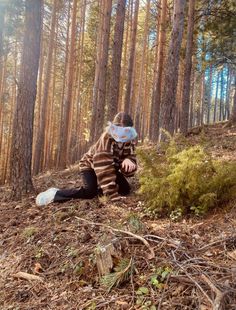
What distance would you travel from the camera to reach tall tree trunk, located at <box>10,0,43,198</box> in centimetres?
521

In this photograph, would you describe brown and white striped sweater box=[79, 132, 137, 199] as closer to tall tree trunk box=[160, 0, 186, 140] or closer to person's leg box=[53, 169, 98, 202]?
person's leg box=[53, 169, 98, 202]

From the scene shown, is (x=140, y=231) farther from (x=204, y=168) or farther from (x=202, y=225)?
(x=204, y=168)

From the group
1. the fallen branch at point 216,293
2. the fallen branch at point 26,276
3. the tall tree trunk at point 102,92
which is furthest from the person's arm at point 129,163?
the tall tree trunk at point 102,92

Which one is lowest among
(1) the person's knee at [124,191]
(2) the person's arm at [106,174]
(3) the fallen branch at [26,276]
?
(3) the fallen branch at [26,276]

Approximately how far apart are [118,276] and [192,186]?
134 centimetres

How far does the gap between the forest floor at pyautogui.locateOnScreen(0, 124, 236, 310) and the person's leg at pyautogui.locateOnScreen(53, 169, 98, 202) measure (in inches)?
26.1

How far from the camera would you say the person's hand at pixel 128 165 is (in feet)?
14.1

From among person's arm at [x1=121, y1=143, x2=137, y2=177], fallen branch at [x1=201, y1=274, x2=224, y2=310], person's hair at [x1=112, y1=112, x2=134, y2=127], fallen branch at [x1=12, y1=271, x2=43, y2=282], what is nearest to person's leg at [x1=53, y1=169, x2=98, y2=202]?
person's arm at [x1=121, y1=143, x2=137, y2=177]

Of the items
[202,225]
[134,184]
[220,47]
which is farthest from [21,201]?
[220,47]

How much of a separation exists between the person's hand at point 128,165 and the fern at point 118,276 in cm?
187

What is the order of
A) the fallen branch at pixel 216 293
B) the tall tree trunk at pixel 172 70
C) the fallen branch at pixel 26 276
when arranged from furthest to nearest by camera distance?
the tall tree trunk at pixel 172 70 → the fallen branch at pixel 26 276 → the fallen branch at pixel 216 293

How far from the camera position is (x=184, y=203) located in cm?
346

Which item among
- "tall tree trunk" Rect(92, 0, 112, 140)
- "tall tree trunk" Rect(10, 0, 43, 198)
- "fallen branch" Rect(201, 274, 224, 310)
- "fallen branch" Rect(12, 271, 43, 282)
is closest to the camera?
"fallen branch" Rect(201, 274, 224, 310)

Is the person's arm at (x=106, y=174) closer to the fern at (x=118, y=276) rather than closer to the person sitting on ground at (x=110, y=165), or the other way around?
the person sitting on ground at (x=110, y=165)
